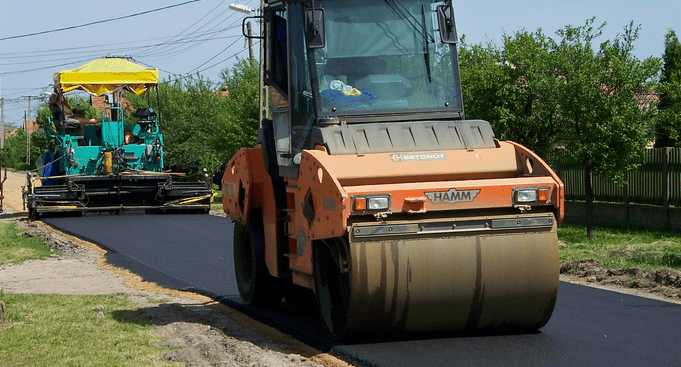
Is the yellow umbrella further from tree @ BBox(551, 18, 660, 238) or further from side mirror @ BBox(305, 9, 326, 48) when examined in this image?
side mirror @ BBox(305, 9, 326, 48)

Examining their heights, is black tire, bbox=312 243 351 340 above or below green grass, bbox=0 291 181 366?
above

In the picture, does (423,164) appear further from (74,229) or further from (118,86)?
(118,86)

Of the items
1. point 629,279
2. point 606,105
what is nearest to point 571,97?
point 606,105

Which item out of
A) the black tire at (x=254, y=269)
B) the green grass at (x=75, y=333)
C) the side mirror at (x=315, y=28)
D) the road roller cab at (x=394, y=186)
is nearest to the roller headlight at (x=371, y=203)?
the road roller cab at (x=394, y=186)

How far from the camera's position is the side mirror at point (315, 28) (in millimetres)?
7770

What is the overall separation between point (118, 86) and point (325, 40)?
1846cm

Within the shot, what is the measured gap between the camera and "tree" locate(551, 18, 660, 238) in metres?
18.0

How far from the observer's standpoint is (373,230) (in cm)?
668

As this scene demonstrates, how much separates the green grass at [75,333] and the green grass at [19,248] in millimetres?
5112

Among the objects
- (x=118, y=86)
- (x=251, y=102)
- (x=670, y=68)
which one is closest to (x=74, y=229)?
(x=118, y=86)

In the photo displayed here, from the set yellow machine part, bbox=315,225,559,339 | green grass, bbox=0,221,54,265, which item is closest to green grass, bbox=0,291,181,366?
yellow machine part, bbox=315,225,559,339

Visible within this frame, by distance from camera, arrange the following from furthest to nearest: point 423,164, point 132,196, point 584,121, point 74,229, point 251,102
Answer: point 251,102
point 132,196
point 74,229
point 584,121
point 423,164

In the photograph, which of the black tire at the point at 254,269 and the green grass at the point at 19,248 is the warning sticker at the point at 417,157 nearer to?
the black tire at the point at 254,269

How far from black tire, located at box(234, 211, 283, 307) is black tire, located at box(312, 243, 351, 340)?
69.4 inches
